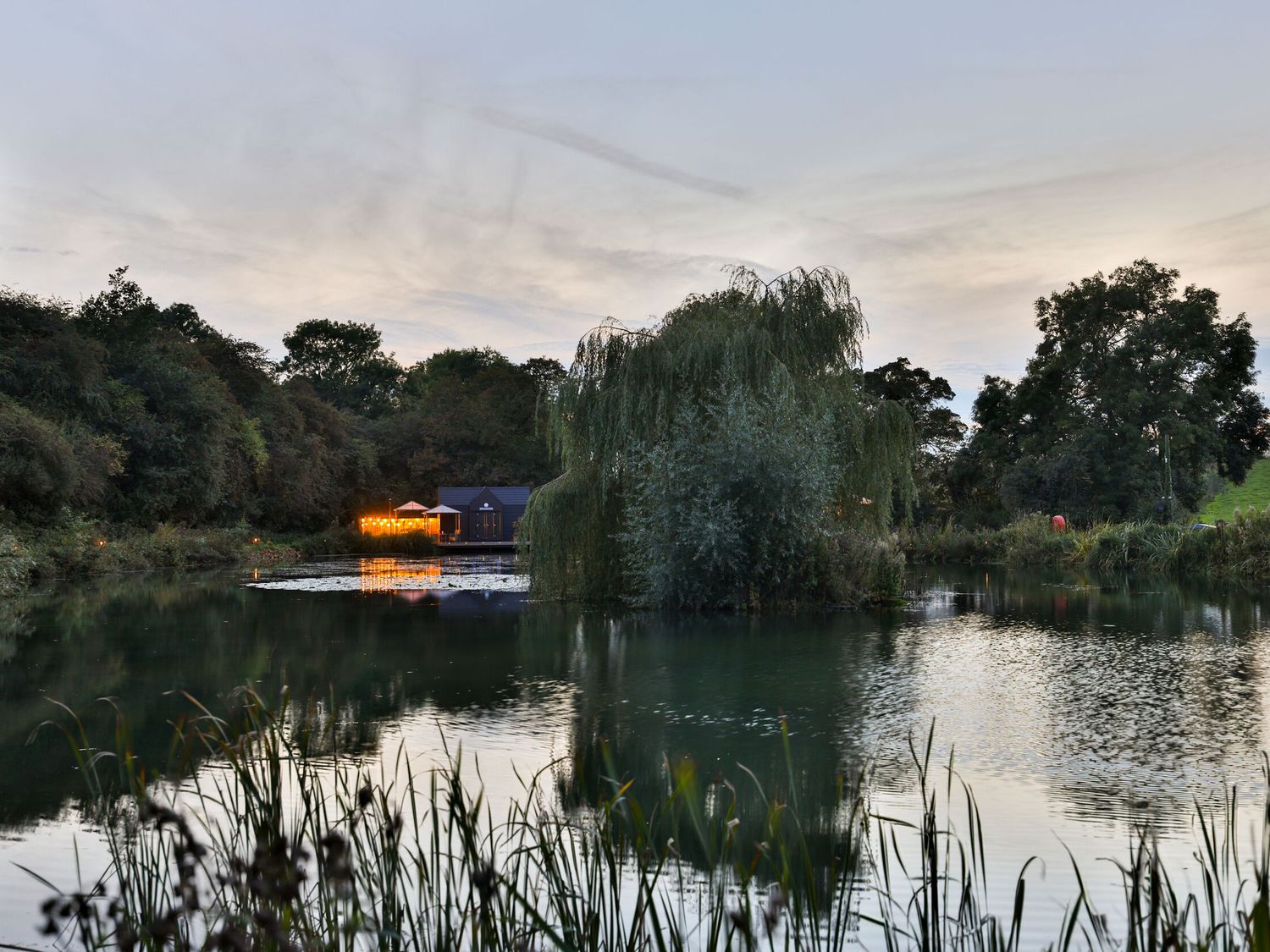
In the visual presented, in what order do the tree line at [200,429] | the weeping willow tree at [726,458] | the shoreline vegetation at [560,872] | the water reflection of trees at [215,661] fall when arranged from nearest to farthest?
the shoreline vegetation at [560,872] → the water reflection of trees at [215,661] → the weeping willow tree at [726,458] → the tree line at [200,429]

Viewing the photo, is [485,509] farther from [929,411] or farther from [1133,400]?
[1133,400]

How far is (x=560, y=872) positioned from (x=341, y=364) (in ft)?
222

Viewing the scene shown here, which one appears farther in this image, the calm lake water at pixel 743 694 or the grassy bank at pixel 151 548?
the grassy bank at pixel 151 548

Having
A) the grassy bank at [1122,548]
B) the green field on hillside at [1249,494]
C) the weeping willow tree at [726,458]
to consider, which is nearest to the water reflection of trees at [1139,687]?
the weeping willow tree at [726,458]

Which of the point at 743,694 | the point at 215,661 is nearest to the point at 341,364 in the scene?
the point at 215,661

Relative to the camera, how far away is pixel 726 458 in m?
15.0

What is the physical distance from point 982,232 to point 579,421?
36.1 ft

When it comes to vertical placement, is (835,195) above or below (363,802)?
above

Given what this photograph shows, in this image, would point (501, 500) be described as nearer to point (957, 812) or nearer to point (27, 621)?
point (27, 621)

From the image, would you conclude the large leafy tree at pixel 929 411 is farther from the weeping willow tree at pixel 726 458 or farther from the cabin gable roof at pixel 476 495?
the weeping willow tree at pixel 726 458

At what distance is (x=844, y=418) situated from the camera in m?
17.4

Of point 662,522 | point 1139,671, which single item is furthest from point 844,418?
point 1139,671

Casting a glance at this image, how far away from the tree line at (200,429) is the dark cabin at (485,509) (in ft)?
15.5

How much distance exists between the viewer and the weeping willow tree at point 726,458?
49.7 feet
